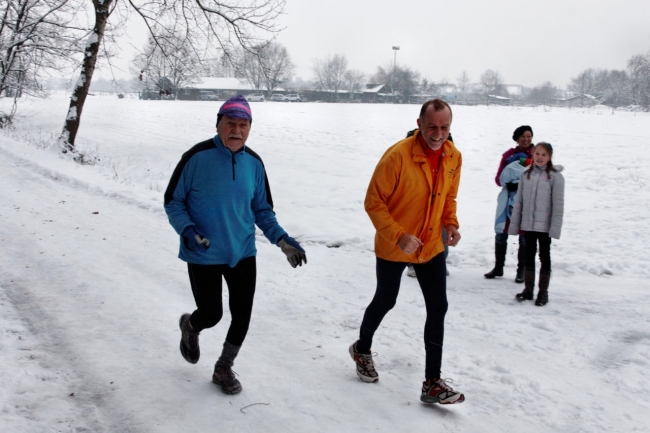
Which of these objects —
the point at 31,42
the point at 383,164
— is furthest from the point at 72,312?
the point at 31,42

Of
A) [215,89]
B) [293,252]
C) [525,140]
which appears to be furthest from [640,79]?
[293,252]

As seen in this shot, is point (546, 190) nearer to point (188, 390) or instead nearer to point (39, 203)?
point (188, 390)

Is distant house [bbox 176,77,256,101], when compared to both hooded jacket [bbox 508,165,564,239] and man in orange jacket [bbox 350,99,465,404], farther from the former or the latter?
man in orange jacket [bbox 350,99,465,404]

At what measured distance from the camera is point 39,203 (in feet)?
29.3

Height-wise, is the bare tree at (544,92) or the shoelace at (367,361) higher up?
the bare tree at (544,92)

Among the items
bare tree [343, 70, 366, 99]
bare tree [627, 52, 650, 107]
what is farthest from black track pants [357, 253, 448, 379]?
bare tree [343, 70, 366, 99]

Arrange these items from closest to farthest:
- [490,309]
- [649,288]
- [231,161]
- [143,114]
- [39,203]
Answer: [231,161] < [490,309] < [649,288] < [39,203] < [143,114]

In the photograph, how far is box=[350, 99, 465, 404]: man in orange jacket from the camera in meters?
3.48

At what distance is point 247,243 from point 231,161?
56 centimetres

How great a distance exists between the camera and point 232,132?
3.42 metres

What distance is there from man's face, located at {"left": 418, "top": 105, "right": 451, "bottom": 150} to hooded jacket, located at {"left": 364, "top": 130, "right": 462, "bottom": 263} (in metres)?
0.09

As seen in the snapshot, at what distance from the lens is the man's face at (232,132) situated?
342 centimetres

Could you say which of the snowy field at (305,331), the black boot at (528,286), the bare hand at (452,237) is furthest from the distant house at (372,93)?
the bare hand at (452,237)

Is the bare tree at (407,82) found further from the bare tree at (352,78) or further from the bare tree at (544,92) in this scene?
the bare tree at (544,92)
